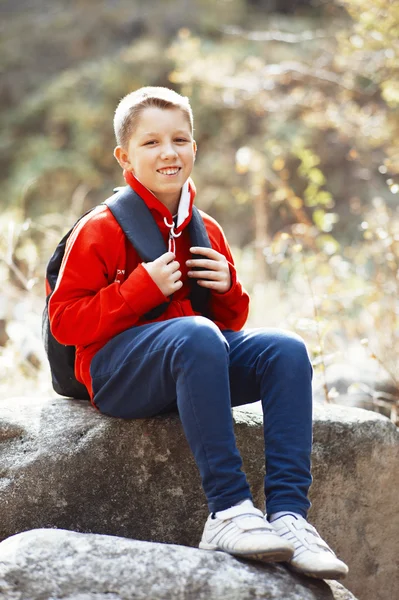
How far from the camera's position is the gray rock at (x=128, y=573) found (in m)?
1.71

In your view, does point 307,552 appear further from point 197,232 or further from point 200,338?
point 197,232

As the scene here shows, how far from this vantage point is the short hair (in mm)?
2363

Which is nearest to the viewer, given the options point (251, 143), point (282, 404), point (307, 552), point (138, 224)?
point (307, 552)

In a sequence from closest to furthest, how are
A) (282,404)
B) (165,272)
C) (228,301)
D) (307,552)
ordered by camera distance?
(307,552) → (282,404) → (165,272) → (228,301)

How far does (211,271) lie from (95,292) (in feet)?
1.27

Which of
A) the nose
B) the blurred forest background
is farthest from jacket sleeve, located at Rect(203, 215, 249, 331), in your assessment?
the blurred forest background

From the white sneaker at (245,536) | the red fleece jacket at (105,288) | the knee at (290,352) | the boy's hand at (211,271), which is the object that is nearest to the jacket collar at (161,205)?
the red fleece jacket at (105,288)

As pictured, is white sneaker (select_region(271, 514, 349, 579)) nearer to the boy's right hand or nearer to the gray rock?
the gray rock

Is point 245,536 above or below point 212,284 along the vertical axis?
below

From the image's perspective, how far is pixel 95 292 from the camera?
2252 millimetres

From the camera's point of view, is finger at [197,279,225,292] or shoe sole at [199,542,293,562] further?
finger at [197,279,225,292]

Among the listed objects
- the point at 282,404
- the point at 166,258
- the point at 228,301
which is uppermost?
the point at 166,258

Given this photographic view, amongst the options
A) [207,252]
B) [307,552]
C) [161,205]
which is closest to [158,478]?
[307,552]

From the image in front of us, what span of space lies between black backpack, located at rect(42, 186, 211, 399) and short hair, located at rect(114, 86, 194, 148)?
0.20 metres
